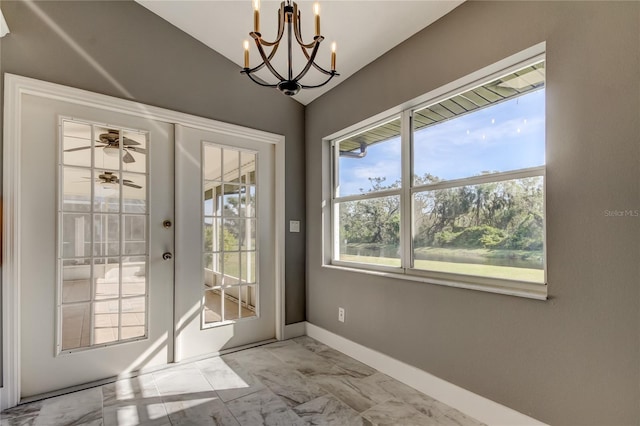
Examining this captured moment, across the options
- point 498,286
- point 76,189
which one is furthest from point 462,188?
point 76,189

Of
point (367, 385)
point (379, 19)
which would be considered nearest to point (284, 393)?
point (367, 385)

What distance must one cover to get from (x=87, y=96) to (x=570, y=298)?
3.22 meters

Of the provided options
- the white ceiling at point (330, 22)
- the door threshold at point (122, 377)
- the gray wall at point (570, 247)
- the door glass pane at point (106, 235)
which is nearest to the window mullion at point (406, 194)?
→ the gray wall at point (570, 247)

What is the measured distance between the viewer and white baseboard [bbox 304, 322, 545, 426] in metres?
1.71

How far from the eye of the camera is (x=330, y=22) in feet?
7.48

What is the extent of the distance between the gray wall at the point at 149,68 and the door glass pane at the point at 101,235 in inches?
14.6

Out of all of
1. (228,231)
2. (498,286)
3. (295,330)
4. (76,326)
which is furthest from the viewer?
(295,330)

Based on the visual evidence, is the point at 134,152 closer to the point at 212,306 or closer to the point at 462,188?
the point at 212,306

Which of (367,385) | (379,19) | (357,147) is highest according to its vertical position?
(379,19)

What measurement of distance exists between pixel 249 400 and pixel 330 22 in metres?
2.70

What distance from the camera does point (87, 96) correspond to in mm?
2227

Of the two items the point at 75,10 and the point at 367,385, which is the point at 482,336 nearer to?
the point at 367,385

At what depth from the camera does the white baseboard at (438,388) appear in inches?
67.4

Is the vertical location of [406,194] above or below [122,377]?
above
